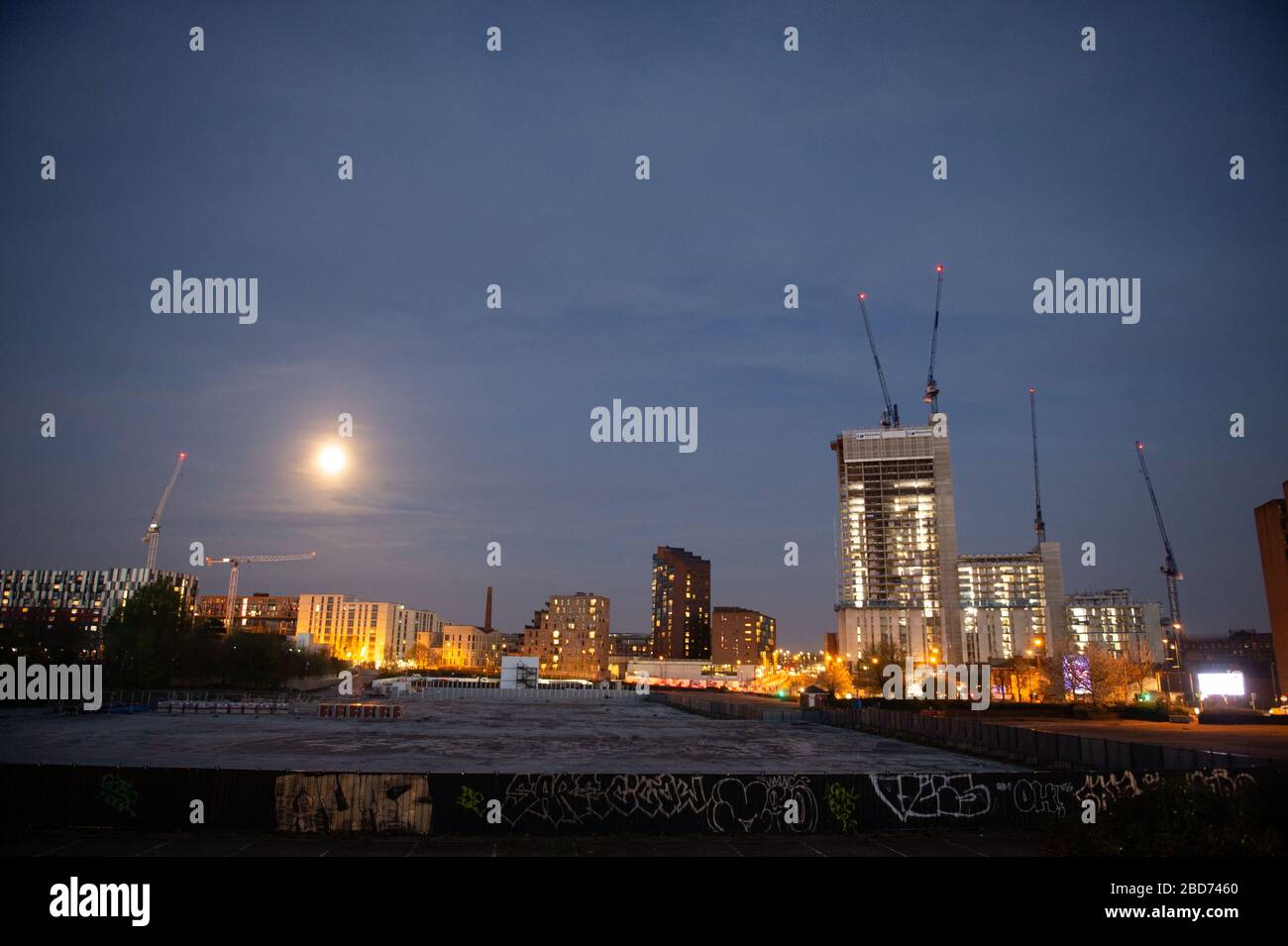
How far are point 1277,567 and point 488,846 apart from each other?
4949 inches

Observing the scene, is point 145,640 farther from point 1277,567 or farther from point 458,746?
point 1277,567

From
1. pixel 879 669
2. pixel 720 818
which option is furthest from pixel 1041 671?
pixel 720 818

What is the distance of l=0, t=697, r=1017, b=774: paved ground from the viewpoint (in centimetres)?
4094

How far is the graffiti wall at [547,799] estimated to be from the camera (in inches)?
831

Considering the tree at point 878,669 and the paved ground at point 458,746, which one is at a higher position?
the paved ground at point 458,746

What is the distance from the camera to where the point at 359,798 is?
21375 millimetres

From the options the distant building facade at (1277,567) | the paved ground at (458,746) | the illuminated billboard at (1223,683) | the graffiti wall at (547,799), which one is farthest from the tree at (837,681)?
the graffiti wall at (547,799)

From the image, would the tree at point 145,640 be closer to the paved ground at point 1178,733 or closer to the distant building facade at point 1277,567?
the paved ground at point 1178,733

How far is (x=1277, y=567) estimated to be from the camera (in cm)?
10756

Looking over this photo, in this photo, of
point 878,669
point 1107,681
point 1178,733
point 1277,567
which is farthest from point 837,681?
point 1178,733

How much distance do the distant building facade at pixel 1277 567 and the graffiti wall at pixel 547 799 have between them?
346ft

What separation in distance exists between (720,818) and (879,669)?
362 ft

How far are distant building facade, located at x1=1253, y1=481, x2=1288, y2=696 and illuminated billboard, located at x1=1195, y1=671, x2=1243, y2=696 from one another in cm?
1951

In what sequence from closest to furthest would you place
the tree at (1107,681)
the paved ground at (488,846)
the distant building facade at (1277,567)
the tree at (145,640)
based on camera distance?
the paved ground at (488,846) → the tree at (145,640) → the tree at (1107,681) → the distant building facade at (1277,567)
